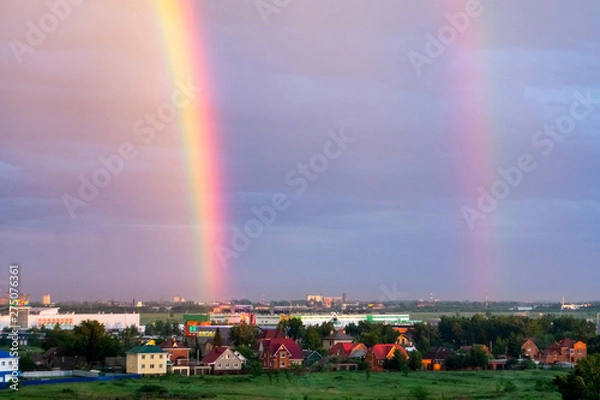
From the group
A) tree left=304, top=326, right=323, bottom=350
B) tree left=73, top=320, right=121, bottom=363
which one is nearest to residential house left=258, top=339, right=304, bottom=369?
tree left=304, top=326, right=323, bottom=350

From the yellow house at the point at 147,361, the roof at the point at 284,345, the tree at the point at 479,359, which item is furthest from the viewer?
the tree at the point at 479,359

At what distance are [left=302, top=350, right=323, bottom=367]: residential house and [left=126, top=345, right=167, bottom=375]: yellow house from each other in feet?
25.3

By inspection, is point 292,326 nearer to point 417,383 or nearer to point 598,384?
point 417,383

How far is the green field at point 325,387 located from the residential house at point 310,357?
464cm

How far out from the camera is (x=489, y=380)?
114ft

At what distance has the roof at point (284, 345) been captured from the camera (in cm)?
4172

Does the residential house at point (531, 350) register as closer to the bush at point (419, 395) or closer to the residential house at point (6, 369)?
the bush at point (419, 395)

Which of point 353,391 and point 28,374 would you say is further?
point 28,374

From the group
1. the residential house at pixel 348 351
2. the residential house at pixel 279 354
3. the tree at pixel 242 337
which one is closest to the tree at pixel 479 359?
the residential house at pixel 348 351

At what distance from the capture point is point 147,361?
3694 cm

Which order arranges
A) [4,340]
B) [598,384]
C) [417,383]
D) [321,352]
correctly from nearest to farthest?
[598,384]
[417,383]
[321,352]
[4,340]

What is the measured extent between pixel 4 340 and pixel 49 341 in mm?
11046

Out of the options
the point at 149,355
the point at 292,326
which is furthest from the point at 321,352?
the point at 292,326

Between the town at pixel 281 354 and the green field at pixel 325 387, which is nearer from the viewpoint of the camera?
the green field at pixel 325 387
